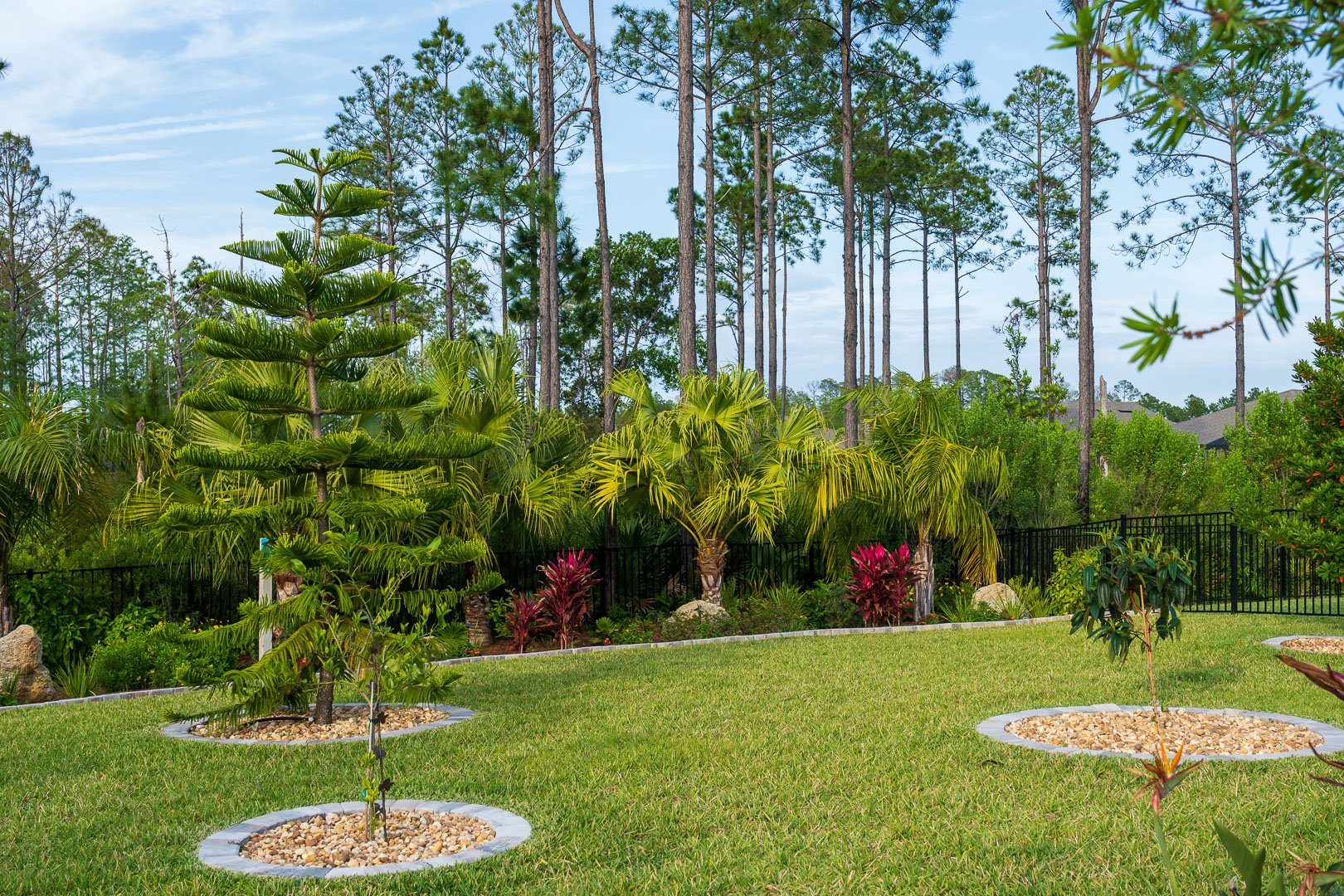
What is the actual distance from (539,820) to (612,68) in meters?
23.1

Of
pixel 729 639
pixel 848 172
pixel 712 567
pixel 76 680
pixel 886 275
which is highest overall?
pixel 886 275

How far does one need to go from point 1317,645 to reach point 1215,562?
7839 millimetres

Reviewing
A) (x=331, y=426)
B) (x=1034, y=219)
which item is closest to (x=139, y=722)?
(x=331, y=426)

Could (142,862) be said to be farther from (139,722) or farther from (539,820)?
(139,722)

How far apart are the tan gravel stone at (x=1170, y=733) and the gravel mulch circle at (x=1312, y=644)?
3971 millimetres

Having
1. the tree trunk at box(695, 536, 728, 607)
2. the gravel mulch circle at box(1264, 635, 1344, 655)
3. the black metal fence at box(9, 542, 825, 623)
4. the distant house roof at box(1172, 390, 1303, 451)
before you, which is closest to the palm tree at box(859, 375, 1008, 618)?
the black metal fence at box(9, 542, 825, 623)

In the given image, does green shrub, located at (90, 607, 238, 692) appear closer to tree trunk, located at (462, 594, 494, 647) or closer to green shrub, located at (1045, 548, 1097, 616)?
tree trunk, located at (462, 594, 494, 647)

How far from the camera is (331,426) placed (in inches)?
569

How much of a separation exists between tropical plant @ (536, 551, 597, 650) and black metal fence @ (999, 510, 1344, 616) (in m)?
6.93

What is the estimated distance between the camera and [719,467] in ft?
47.2

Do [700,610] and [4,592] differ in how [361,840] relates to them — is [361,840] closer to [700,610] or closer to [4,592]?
[4,592]

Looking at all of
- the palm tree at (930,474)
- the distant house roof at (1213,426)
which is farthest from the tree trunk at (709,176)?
the distant house roof at (1213,426)

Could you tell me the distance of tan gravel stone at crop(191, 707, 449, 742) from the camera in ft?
26.2

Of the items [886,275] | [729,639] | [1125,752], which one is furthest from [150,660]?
[886,275]
